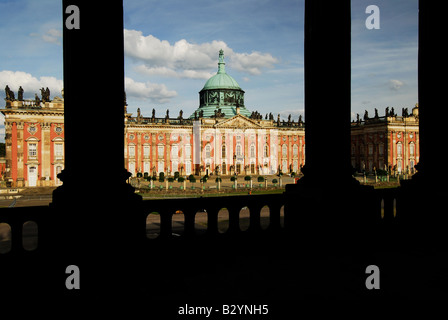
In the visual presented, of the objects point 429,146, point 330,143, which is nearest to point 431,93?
point 429,146

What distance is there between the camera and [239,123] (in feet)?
239

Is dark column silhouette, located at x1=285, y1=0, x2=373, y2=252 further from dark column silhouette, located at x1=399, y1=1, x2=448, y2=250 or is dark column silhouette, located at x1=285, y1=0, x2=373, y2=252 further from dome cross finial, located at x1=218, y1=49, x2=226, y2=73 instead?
dome cross finial, located at x1=218, y1=49, x2=226, y2=73

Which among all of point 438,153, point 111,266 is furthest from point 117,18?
point 438,153

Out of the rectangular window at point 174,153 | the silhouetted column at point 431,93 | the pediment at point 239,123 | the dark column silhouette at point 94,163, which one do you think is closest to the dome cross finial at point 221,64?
the pediment at point 239,123

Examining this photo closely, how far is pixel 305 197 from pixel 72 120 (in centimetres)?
486

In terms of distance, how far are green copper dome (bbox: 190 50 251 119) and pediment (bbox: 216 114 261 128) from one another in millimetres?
7654

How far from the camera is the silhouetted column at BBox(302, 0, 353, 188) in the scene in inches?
300

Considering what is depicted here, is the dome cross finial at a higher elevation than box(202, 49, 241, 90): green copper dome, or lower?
higher

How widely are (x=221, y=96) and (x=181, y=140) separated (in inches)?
770

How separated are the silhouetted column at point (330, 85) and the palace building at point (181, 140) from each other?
53131 mm

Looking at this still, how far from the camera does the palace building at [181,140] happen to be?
52525 mm

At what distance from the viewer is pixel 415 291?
5.54m

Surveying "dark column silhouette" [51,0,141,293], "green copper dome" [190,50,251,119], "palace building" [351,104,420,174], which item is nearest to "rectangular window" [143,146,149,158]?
"green copper dome" [190,50,251,119]
